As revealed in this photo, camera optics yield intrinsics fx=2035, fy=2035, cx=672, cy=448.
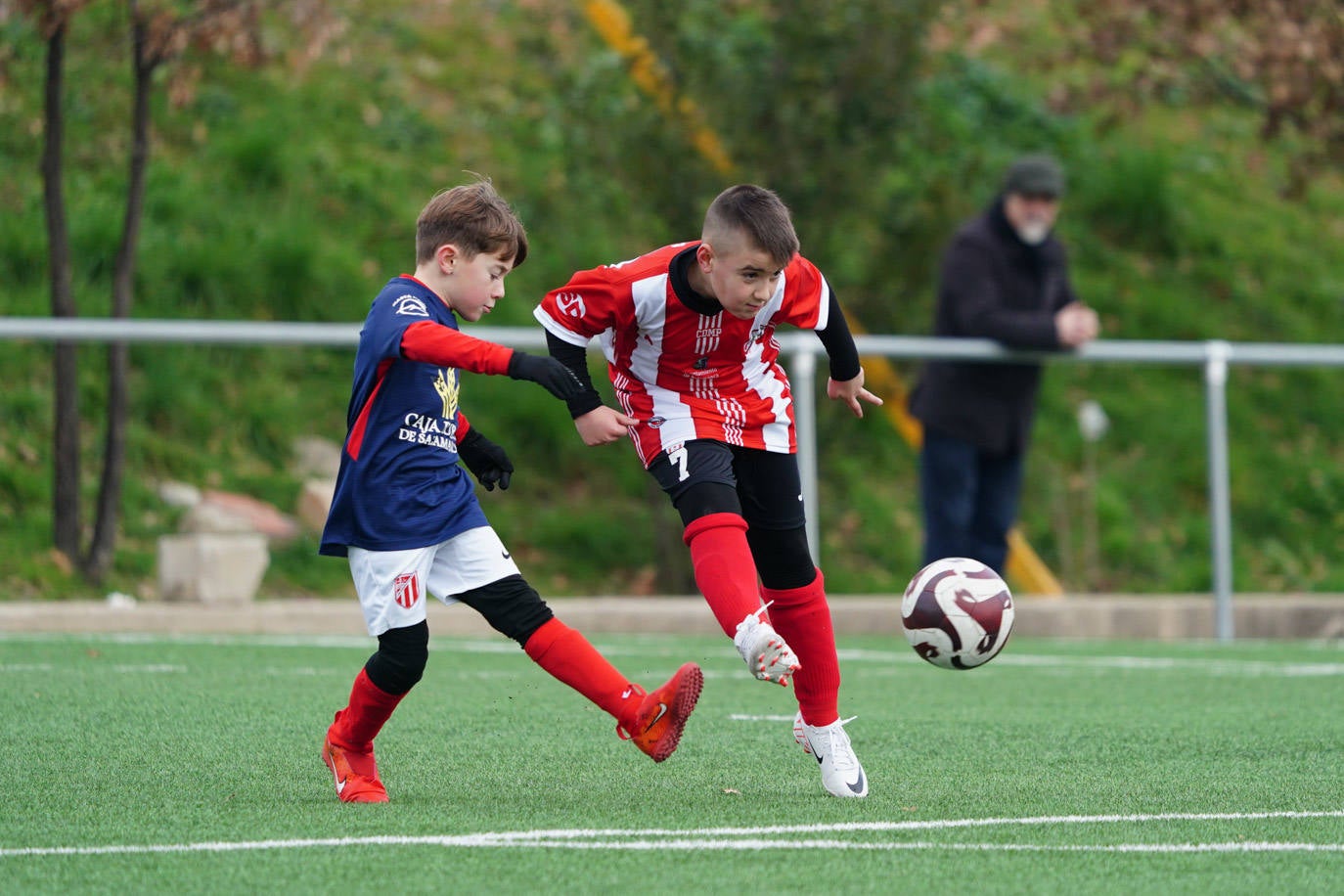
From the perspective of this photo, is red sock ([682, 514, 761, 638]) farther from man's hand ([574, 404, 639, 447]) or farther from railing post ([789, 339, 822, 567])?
railing post ([789, 339, 822, 567])

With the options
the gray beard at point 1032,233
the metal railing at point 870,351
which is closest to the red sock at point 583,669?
the metal railing at point 870,351

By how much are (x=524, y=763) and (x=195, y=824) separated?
46.1 inches

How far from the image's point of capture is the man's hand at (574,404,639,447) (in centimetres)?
457

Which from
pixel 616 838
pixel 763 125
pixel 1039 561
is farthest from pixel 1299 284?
pixel 616 838

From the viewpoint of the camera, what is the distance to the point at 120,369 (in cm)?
978

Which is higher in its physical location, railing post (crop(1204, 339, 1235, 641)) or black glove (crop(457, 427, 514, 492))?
black glove (crop(457, 427, 514, 492))

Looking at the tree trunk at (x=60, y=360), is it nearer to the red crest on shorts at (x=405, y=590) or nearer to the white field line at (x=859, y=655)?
the white field line at (x=859, y=655)

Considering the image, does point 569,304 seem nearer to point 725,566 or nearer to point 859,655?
point 725,566

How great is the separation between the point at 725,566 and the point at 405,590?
73cm

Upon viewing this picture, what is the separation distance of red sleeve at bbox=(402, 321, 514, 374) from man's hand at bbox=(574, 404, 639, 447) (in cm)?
37

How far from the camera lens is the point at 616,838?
12.6 feet

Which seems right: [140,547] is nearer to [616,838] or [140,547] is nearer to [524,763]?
[524,763]

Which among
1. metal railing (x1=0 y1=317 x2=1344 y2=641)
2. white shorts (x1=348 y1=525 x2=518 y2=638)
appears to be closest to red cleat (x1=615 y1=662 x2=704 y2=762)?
white shorts (x1=348 y1=525 x2=518 y2=638)

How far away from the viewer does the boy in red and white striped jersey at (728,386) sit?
471cm
